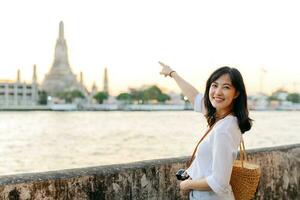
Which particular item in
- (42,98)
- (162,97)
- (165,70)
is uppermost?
(162,97)

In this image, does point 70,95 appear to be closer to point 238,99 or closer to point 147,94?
point 147,94

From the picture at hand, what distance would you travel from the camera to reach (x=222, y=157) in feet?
7.67

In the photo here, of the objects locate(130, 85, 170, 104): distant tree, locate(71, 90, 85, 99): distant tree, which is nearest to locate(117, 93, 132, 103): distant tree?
locate(130, 85, 170, 104): distant tree

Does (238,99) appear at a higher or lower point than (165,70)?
lower

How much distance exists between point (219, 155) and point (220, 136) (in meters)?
0.09

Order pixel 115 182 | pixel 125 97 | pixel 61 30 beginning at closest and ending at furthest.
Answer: pixel 115 182 → pixel 125 97 → pixel 61 30

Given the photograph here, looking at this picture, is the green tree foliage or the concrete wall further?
the green tree foliage

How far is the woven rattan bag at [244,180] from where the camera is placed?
8.23ft

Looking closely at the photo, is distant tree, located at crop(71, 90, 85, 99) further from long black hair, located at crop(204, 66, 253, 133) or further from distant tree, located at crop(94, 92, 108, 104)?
long black hair, located at crop(204, 66, 253, 133)

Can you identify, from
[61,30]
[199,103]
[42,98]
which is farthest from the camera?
[61,30]

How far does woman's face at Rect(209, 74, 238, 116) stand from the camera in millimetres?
2535

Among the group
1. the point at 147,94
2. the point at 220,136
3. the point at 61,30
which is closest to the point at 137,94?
the point at 147,94

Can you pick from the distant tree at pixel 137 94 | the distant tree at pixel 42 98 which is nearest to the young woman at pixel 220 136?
the distant tree at pixel 42 98

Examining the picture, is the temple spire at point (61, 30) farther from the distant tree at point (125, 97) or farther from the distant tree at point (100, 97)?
the distant tree at point (125, 97)
